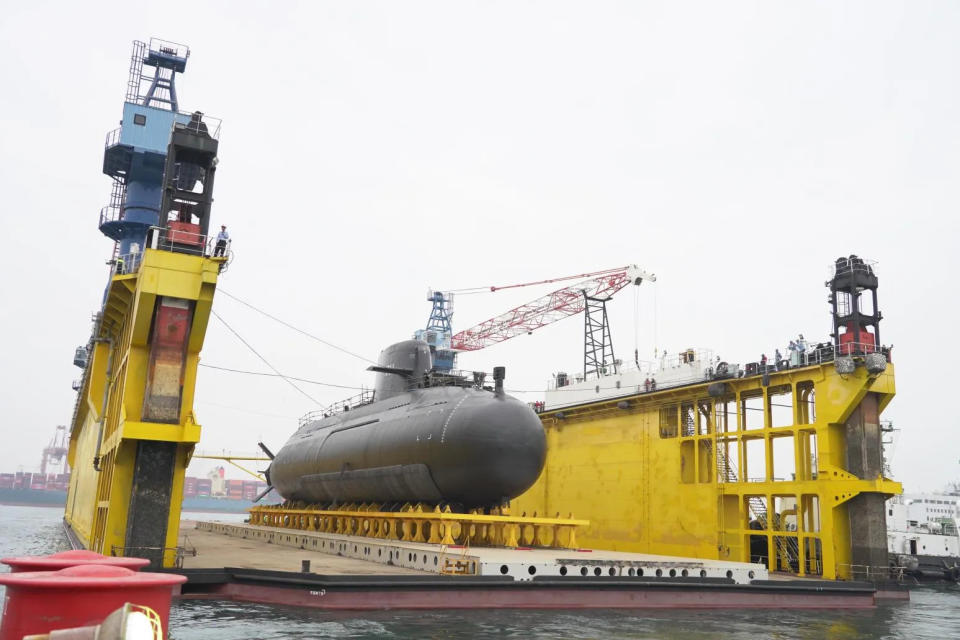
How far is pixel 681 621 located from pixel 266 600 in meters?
9.94

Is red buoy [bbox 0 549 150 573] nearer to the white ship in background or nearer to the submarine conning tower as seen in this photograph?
the submarine conning tower

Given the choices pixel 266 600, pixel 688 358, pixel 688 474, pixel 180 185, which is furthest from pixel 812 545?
pixel 180 185

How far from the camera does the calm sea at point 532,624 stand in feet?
51.0

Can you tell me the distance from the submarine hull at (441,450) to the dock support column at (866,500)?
11448 mm

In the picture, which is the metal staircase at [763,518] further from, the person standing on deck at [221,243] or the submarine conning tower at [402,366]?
the person standing on deck at [221,243]

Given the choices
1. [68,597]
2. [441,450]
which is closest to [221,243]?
[441,450]

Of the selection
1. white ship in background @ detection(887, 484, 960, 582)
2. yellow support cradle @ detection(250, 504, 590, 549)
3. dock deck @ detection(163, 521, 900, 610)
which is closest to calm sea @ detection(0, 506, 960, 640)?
dock deck @ detection(163, 521, 900, 610)

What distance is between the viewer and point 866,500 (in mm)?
27516

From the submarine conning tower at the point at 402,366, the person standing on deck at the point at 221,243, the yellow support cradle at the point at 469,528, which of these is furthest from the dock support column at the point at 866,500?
the person standing on deck at the point at 221,243

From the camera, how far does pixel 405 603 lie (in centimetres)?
1817

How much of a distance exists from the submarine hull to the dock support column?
1145 cm

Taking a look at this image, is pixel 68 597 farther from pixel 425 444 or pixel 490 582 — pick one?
pixel 425 444

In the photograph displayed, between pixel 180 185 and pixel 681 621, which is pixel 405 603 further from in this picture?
pixel 180 185

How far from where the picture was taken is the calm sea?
15.5 m
